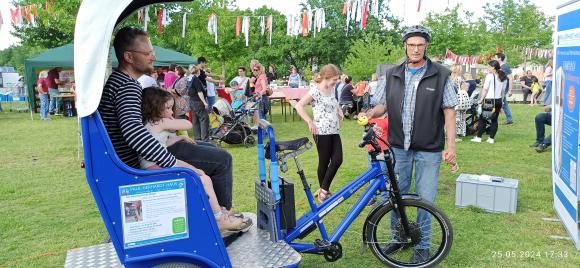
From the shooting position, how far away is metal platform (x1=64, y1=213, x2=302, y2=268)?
2932 millimetres

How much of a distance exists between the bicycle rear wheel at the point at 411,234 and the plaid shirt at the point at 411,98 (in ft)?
1.71

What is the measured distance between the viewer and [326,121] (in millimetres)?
5180

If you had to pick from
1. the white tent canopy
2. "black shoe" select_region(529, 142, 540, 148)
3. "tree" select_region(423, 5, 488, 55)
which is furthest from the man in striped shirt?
"tree" select_region(423, 5, 488, 55)

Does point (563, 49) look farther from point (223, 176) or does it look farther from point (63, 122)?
point (63, 122)

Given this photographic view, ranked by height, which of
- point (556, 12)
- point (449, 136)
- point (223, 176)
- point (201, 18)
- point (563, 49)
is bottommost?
point (223, 176)

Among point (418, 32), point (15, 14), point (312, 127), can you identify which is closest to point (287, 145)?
point (418, 32)

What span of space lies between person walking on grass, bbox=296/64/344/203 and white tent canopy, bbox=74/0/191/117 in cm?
293

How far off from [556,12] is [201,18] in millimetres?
17993

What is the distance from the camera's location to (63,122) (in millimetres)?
14617

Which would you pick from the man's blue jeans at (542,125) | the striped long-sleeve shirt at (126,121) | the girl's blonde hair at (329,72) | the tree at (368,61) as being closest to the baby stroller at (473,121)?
the man's blue jeans at (542,125)

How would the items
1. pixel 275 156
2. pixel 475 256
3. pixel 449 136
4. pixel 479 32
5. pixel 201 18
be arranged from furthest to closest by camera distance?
1. pixel 479 32
2. pixel 201 18
3. pixel 475 256
4. pixel 449 136
5. pixel 275 156

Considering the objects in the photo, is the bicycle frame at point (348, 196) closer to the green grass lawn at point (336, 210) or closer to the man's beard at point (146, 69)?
the green grass lawn at point (336, 210)

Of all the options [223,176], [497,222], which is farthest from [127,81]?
[497,222]

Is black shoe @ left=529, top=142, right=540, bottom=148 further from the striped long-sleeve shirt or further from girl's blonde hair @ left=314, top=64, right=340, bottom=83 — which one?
the striped long-sleeve shirt
